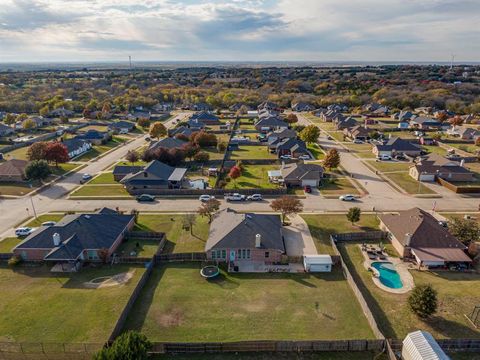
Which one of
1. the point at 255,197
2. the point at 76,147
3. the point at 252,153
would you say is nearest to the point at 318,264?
the point at 255,197

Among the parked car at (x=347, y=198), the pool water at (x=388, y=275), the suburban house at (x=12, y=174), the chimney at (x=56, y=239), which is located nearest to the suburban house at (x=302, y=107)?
the parked car at (x=347, y=198)

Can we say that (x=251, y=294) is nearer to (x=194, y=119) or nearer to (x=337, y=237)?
(x=337, y=237)

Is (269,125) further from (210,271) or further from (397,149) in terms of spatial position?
(210,271)

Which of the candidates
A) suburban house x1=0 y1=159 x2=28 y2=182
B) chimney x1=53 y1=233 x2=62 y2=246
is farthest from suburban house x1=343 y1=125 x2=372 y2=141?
suburban house x1=0 y1=159 x2=28 y2=182

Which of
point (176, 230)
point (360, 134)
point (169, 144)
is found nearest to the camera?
point (176, 230)

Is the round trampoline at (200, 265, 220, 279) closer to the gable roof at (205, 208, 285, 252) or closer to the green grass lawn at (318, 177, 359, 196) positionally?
the gable roof at (205, 208, 285, 252)

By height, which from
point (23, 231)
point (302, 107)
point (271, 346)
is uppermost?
point (302, 107)
